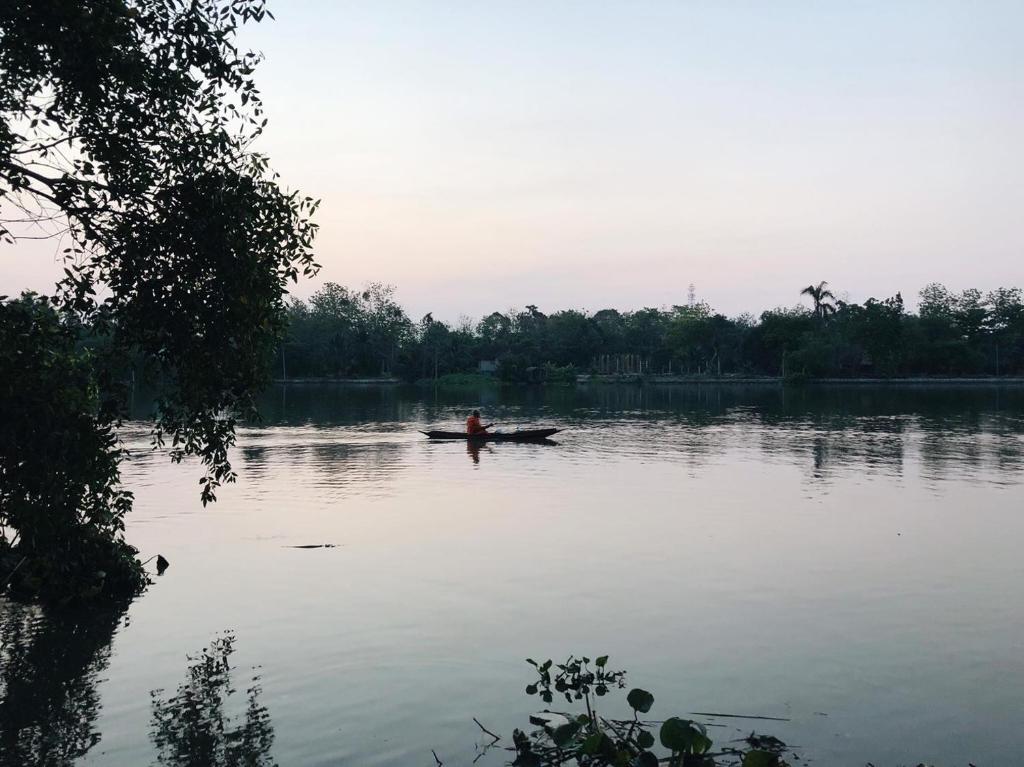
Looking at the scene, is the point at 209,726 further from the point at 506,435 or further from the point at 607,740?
the point at 506,435

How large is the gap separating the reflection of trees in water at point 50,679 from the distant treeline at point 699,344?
80.4 meters

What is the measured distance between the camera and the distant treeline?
9312cm

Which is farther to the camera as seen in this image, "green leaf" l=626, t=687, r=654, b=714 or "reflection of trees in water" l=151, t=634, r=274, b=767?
"reflection of trees in water" l=151, t=634, r=274, b=767

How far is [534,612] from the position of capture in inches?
495

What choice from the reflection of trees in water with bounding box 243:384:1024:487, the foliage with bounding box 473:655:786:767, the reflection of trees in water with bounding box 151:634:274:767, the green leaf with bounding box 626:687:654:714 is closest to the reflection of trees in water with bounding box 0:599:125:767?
the reflection of trees in water with bounding box 151:634:274:767

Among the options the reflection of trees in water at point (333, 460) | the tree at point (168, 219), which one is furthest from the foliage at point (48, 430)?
the reflection of trees in water at point (333, 460)

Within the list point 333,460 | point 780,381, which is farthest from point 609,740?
point 780,381

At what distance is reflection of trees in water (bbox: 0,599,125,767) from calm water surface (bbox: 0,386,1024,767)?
0.04 m

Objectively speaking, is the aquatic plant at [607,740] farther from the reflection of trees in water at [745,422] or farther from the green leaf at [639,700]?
the reflection of trees in water at [745,422]

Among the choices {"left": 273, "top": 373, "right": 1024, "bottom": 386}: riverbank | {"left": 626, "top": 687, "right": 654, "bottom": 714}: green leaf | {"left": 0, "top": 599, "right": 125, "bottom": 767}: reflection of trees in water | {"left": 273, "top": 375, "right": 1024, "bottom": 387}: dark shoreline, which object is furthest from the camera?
{"left": 273, "top": 373, "right": 1024, "bottom": 386}: riverbank

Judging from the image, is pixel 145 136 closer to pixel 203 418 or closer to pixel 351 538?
pixel 203 418

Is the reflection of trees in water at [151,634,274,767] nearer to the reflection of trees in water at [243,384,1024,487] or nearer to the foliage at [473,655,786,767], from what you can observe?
the foliage at [473,655,786,767]

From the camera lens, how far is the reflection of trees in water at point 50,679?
8.12 metres

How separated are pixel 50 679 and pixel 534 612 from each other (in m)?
5.87
